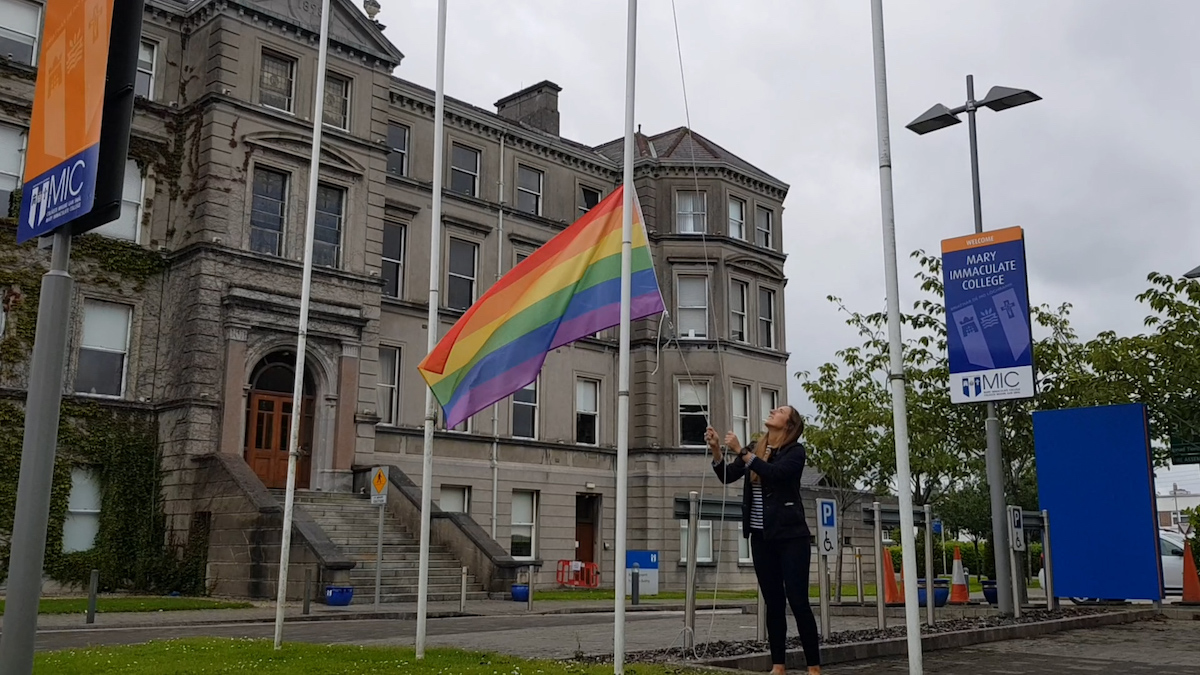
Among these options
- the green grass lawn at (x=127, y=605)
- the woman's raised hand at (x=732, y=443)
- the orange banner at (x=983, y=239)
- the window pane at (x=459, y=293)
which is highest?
the window pane at (x=459, y=293)

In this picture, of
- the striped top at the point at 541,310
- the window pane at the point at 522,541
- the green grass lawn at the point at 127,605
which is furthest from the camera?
the window pane at the point at 522,541

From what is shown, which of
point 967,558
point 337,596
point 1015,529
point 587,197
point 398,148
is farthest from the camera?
point 967,558

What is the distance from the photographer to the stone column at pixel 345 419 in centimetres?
2848

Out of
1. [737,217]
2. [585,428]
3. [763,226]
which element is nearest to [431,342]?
[585,428]

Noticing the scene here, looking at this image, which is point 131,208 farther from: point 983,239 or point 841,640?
point 841,640

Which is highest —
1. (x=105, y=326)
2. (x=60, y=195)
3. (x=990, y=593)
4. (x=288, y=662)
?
(x=105, y=326)

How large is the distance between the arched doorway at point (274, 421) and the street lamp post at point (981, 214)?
681 inches

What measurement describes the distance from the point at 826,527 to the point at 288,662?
6418 millimetres

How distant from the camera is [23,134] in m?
26.0

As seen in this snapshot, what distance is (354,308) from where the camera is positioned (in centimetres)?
2925

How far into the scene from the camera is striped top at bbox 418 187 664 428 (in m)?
10.1

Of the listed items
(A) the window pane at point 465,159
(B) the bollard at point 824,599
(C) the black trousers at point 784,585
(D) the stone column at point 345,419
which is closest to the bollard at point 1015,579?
(B) the bollard at point 824,599

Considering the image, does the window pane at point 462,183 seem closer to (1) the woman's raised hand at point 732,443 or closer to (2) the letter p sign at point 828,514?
(2) the letter p sign at point 828,514

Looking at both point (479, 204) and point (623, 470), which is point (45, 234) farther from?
point (479, 204)
